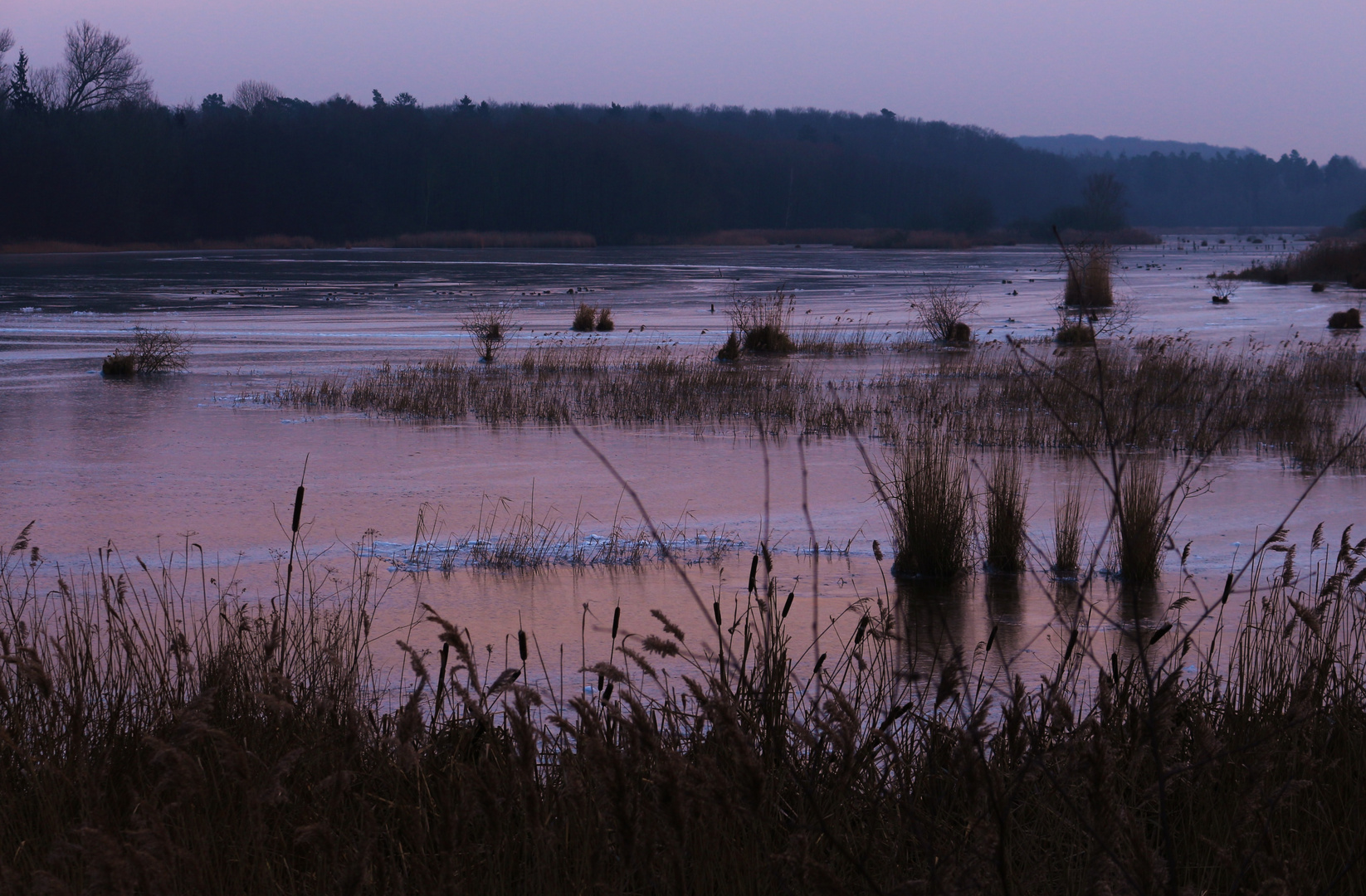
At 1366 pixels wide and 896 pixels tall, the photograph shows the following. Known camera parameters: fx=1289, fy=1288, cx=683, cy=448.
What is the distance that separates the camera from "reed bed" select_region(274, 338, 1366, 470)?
45.3 ft

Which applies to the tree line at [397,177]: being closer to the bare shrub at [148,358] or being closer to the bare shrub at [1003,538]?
the bare shrub at [148,358]

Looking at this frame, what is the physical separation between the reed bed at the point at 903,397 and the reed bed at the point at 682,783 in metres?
8.56

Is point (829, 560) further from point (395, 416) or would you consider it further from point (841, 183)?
point (841, 183)

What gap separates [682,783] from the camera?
2.37 m

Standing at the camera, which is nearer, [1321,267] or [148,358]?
[148,358]

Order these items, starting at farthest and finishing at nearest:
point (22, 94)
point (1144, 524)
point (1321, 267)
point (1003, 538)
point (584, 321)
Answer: point (22, 94) → point (1321, 267) → point (584, 321) → point (1003, 538) → point (1144, 524)

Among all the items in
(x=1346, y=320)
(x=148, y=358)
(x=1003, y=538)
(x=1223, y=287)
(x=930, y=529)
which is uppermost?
(x=1223, y=287)

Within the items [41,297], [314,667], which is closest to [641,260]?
[41,297]

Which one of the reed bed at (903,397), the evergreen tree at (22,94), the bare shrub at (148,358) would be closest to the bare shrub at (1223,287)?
the reed bed at (903,397)

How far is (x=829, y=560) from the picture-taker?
343 inches

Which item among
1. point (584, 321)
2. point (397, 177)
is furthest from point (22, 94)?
point (584, 321)

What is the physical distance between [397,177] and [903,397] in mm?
98873

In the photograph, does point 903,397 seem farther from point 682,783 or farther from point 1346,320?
point 1346,320

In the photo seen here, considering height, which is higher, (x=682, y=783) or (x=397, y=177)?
(x=397, y=177)
